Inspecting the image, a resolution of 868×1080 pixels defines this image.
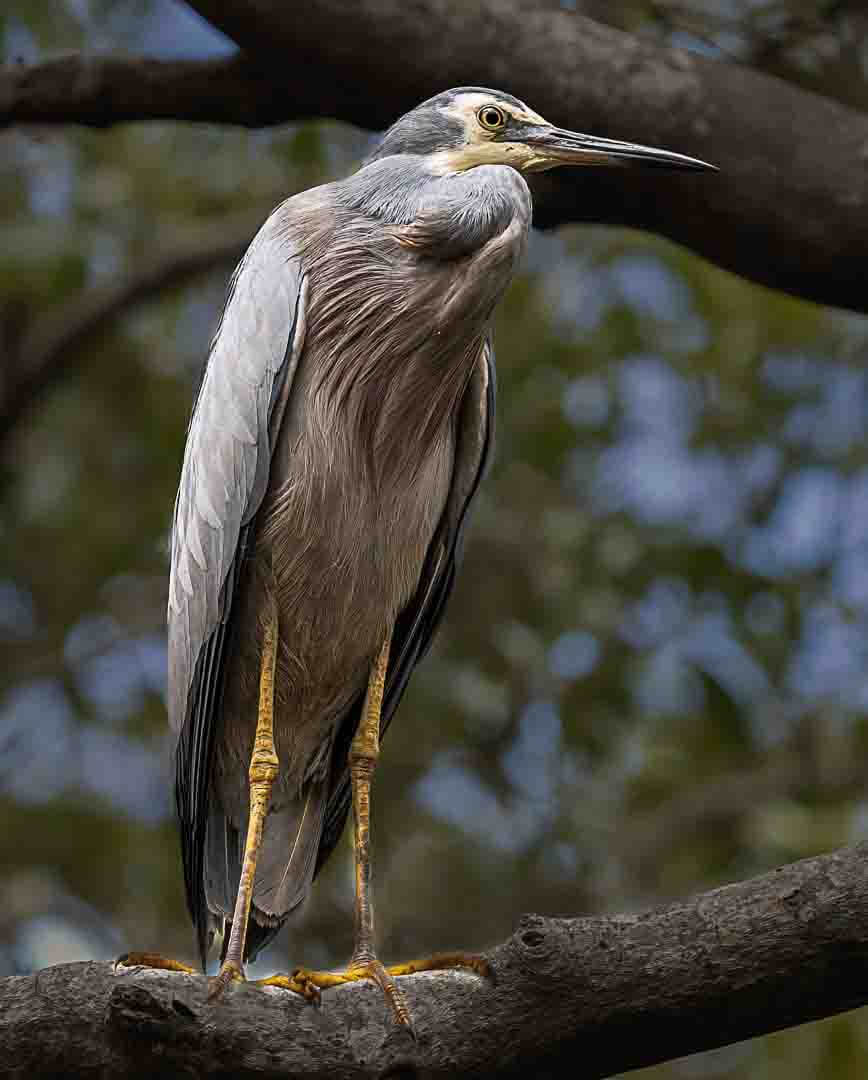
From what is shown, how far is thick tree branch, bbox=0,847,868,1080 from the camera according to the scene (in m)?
2.51

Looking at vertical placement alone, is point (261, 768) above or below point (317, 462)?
below

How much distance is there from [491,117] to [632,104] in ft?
1.23

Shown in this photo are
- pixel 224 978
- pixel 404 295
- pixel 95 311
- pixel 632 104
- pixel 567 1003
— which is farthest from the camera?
pixel 95 311

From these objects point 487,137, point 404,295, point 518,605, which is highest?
point 487,137

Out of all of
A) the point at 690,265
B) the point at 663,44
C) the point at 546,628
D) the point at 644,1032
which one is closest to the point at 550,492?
the point at 546,628

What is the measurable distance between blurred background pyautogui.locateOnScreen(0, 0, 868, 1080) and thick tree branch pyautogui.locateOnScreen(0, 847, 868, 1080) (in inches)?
111

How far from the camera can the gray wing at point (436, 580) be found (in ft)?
12.5

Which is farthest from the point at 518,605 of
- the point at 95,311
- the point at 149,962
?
the point at 149,962

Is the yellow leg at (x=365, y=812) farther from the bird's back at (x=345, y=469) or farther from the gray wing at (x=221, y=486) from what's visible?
the gray wing at (x=221, y=486)

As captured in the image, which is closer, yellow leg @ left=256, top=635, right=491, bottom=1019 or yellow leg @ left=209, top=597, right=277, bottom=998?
yellow leg @ left=256, top=635, right=491, bottom=1019

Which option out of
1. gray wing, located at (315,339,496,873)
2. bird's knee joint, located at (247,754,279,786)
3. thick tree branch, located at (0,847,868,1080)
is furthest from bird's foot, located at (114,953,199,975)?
gray wing, located at (315,339,496,873)

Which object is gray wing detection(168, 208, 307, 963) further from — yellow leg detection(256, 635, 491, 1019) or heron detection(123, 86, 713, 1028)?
yellow leg detection(256, 635, 491, 1019)

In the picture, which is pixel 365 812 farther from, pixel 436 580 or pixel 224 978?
pixel 224 978

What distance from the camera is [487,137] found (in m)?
3.71
